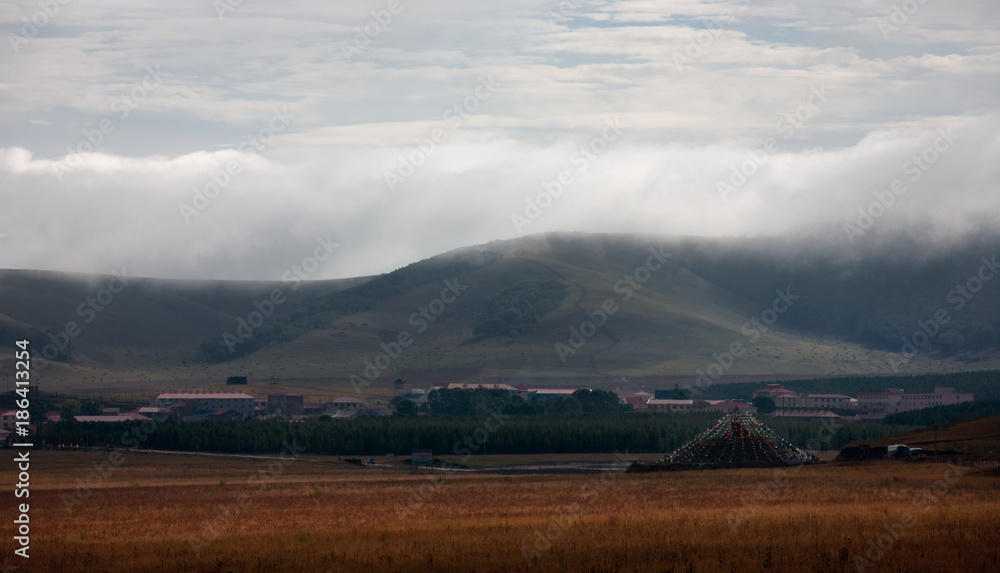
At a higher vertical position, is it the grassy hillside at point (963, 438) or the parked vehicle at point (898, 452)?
the grassy hillside at point (963, 438)

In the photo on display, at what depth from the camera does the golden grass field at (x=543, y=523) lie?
38.1m

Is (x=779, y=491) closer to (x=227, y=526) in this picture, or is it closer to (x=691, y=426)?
(x=227, y=526)

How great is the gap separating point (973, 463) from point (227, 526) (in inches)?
A: 1802

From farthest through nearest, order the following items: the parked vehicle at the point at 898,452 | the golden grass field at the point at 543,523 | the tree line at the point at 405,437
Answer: the tree line at the point at 405,437 < the parked vehicle at the point at 898,452 < the golden grass field at the point at 543,523

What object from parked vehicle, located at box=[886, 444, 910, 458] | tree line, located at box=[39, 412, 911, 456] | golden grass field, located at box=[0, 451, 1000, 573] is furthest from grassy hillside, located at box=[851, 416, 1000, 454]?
tree line, located at box=[39, 412, 911, 456]

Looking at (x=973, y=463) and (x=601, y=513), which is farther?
(x=973, y=463)

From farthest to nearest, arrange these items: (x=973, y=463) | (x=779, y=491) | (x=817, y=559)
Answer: (x=973, y=463) → (x=779, y=491) → (x=817, y=559)

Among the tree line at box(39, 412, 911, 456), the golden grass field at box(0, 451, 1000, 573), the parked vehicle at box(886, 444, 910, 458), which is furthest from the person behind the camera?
the tree line at box(39, 412, 911, 456)

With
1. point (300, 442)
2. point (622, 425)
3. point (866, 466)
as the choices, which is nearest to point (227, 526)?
point (866, 466)

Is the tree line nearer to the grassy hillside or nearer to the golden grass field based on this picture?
the grassy hillside

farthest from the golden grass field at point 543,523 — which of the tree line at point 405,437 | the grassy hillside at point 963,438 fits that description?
the tree line at point 405,437

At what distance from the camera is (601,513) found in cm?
5384

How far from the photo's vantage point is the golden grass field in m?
38.1

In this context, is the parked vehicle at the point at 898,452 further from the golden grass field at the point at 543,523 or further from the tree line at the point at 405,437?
the tree line at the point at 405,437
